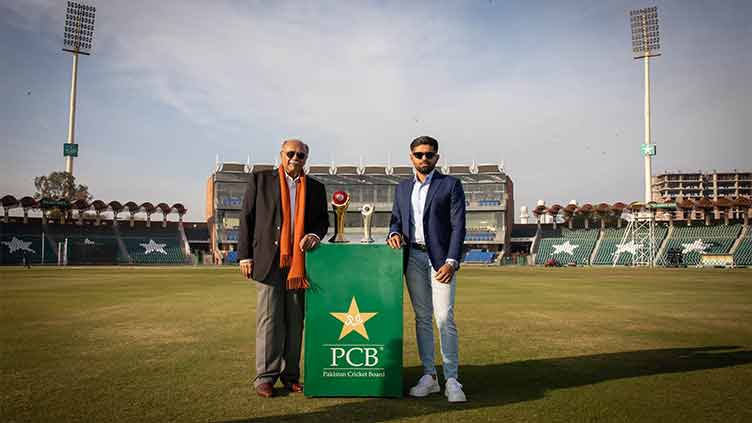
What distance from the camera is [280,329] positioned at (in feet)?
17.5

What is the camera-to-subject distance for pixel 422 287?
5.24 m

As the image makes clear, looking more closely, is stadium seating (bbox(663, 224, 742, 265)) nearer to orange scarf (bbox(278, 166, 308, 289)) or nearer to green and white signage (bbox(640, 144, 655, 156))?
green and white signage (bbox(640, 144, 655, 156))

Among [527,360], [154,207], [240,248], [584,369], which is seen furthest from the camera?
[154,207]

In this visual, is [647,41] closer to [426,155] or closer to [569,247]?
[569,247]

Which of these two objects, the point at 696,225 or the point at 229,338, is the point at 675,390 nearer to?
the point at 229,338

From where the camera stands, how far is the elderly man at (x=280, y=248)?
5211mm

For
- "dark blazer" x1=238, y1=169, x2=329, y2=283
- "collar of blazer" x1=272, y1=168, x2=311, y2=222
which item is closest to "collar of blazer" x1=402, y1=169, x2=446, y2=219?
"dark blazer" x1=238, y1=169, x2=329, y2=283

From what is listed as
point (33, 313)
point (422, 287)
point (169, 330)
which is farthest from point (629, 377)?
point (33, 313)

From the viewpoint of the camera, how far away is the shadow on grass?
14.3 ft

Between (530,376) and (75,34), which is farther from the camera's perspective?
(75,34)

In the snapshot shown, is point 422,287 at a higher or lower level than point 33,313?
higher

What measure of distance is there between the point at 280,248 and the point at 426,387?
6.67 feet

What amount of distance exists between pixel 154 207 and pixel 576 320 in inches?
2824

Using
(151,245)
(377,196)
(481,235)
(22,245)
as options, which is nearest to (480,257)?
(481,235)
